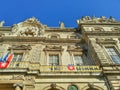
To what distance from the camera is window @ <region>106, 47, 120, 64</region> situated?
19031mm

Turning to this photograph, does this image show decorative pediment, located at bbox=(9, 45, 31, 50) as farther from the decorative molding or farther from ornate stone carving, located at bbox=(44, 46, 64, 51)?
the decorative molding

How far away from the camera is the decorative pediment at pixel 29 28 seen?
2559cm

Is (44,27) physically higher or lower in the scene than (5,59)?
higher

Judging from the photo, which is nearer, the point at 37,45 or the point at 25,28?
the point at 37,45

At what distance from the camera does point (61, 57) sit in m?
21.0

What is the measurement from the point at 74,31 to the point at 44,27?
515cm

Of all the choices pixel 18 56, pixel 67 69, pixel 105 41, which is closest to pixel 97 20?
pixel 105 41

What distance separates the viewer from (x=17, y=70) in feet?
52.5

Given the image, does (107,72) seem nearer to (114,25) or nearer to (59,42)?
(59,42)

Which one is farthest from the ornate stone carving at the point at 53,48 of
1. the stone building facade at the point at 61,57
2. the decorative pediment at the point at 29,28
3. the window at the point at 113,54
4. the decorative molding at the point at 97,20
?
the decorative molding at the point at 97,20

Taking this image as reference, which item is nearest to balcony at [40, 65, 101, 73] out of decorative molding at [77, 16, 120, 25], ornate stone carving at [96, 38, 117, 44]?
ornate stone carving at [96, 38, 117, 44]

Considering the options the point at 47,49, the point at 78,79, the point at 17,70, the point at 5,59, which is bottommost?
the point at 78,79

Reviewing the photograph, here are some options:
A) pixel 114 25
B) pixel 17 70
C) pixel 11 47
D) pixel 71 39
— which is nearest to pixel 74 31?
pixel 71 39

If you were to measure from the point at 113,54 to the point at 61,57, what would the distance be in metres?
6.47
